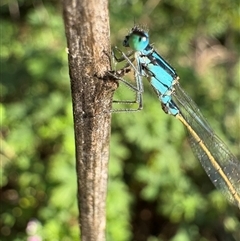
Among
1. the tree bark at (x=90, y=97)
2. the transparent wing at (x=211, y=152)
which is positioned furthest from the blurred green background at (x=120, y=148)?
the tree bark at (x=90, y=97)

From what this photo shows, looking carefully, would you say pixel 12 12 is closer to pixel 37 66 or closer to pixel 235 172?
pixel 37 66

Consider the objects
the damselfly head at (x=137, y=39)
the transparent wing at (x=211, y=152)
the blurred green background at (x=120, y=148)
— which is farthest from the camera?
the blurred green background at (x=120, y=148)

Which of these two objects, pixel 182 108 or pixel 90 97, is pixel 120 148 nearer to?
pixel 182 108

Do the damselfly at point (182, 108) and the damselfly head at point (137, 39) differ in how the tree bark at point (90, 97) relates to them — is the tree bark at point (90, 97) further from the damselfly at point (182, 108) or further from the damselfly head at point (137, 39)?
the damselfly head at point (137, 39)

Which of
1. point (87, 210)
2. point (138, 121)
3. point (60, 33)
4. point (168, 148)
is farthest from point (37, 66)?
point (87, 210)

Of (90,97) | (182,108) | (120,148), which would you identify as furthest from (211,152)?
(90,97)

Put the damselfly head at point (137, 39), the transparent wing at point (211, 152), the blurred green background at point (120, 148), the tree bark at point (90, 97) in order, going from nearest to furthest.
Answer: the tree bark at point (90, 97) → the damselfly head at point (137, 39) → the transparent wing at point (211, 152) → the blurred green background at point (120, 148)

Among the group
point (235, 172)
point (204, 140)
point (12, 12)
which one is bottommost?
point (235, 172)
